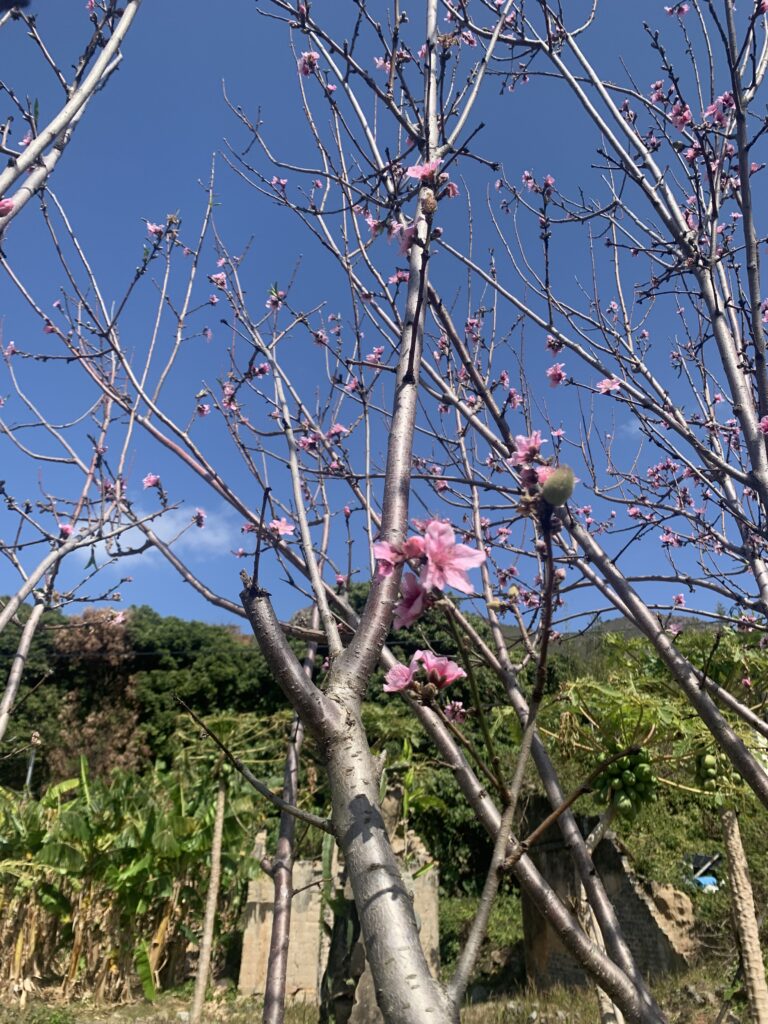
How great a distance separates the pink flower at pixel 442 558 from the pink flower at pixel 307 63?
2655 millimetres

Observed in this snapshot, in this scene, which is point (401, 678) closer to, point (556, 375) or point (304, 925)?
point (556, 375)

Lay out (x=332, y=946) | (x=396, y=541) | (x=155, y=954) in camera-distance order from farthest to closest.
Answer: (x=155, y=954), (x=332, y=946), (x=396, y=541)

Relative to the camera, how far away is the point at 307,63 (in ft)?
9.43

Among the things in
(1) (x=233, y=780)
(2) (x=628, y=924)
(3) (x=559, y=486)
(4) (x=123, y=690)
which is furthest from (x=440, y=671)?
(4) (x=123, y=690)

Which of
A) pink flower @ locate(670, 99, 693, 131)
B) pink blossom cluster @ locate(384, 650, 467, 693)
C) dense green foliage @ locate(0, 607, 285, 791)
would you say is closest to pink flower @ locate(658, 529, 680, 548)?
pink flower @ locate(670, 99, 693, 131)

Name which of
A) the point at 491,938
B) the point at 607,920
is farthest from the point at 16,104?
the point at 491,938

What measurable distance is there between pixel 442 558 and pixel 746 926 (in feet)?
10.5

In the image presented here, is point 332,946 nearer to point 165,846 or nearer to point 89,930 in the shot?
point 165,846

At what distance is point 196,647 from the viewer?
16719 mm

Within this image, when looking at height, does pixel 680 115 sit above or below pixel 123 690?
above

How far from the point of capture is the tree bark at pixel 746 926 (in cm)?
272

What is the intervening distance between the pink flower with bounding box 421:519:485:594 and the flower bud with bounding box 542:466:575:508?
0.44 ft

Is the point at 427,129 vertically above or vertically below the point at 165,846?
above

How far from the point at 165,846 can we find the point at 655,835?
18.1ft
